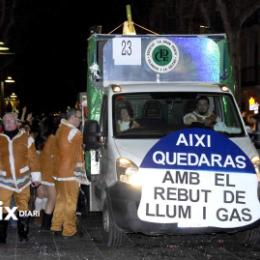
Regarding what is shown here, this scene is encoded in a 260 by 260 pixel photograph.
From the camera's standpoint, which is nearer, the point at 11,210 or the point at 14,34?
the point at 11,210

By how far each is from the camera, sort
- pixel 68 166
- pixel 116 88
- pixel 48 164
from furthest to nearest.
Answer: pixel 48 164 < pixel 68 166 < pixel 116 88

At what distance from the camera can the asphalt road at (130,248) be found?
883 centimetres

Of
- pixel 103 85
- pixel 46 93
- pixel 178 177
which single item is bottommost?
pixel 46 93

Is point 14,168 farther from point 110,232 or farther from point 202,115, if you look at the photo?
point 202,115

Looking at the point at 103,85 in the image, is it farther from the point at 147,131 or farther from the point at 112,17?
the point at 112,17

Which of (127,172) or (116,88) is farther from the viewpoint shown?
(116,88)

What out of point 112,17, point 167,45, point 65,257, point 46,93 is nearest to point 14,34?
point 112,17

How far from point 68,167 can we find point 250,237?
253 cm

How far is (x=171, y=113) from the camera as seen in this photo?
32.0ft

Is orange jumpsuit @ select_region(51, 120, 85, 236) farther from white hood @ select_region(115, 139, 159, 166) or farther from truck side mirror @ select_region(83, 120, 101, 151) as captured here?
white hood @ select_region(115, 139, 159, 166)

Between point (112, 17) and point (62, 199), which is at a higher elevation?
point (112, 17)

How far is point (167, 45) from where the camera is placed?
1127 cm

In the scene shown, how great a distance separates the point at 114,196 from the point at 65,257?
3.05 ft

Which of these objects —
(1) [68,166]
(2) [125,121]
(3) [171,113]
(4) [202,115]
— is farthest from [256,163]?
(1) [68,166]
